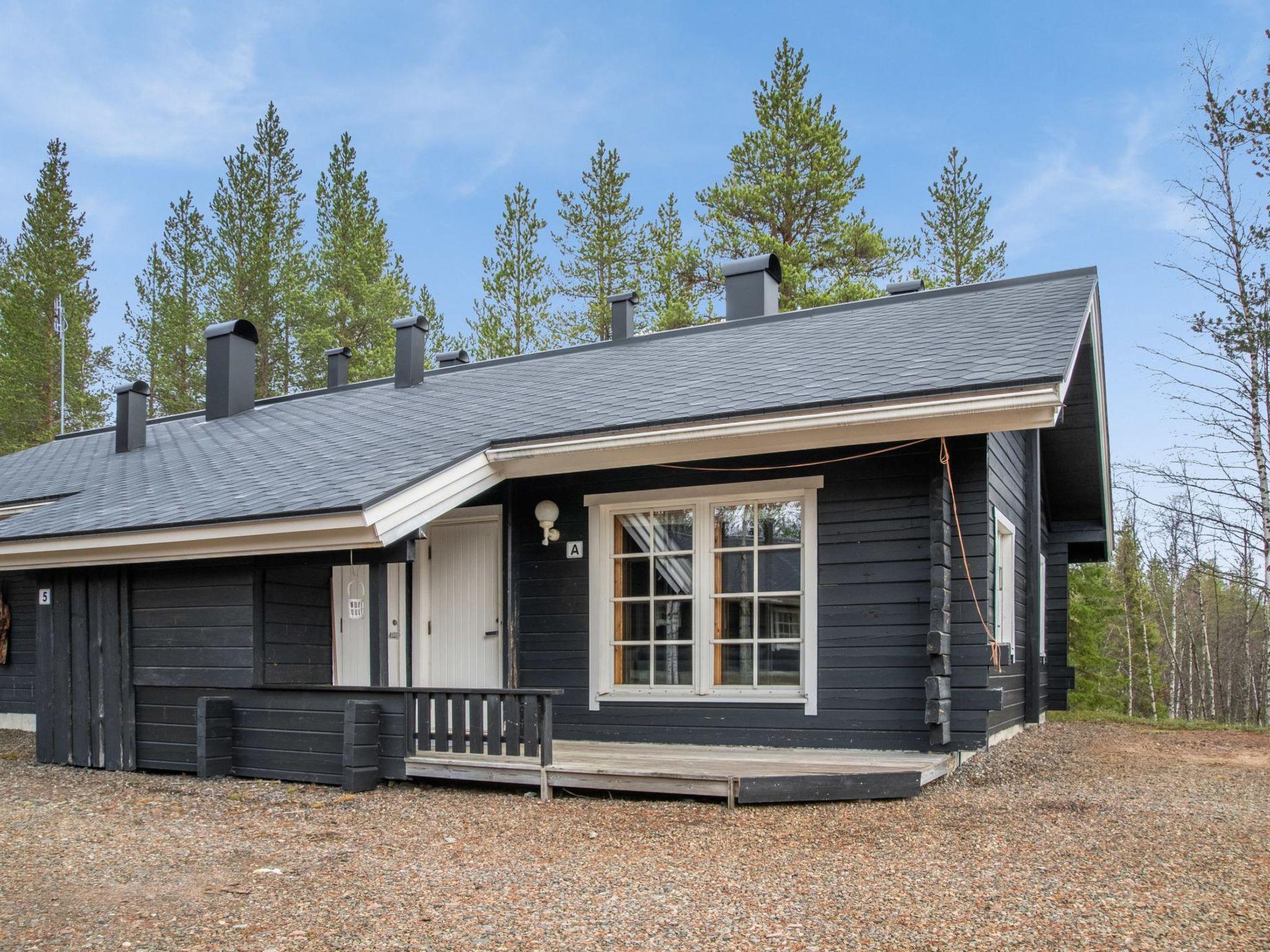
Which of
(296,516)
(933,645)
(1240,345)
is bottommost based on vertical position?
(933,645)

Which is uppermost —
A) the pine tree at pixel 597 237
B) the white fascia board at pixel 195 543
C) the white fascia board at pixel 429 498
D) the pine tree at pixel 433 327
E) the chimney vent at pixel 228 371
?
the pine tree at pixel 597 237

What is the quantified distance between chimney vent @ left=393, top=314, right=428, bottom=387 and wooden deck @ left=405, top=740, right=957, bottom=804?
19.2ft

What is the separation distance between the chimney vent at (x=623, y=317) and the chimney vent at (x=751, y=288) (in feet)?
3.54

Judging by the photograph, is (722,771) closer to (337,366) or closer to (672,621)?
(672,621)

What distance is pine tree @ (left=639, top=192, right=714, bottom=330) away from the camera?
2173cm

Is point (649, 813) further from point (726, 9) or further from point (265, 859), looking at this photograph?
point (726, 9)

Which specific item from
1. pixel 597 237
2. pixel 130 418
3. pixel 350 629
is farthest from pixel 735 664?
pixel 597 237

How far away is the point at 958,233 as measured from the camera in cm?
2277

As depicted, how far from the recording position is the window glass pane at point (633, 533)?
7.61 metres

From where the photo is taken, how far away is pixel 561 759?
625 centimetres

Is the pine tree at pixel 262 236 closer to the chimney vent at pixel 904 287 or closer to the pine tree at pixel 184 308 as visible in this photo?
the pine tree at pixel 184 308

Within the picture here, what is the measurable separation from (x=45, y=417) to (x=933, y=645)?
25.4 m

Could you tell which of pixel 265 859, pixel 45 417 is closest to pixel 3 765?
pixel 265 859

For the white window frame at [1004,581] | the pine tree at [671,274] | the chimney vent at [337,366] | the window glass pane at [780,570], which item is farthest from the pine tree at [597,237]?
the window glass pane at [780,570]
